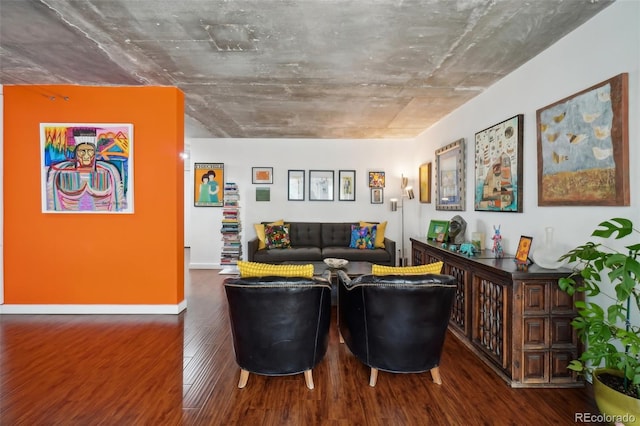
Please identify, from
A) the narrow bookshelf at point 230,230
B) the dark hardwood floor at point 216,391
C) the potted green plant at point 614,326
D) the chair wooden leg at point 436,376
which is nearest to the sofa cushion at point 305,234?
the narrow bookshelf at point 230,230

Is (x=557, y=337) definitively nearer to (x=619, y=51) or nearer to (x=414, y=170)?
(x=619, y=51)

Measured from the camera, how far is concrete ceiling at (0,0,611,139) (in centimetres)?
220

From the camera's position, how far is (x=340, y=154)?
Answer: 6445 mm

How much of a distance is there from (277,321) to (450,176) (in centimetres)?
339

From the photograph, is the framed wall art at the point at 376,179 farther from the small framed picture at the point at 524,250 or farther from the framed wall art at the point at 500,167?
the small framed picture at the point at 524,250

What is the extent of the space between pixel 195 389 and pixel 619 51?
3.70 meters

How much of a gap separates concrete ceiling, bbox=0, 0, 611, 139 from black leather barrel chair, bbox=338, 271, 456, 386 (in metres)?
1.87

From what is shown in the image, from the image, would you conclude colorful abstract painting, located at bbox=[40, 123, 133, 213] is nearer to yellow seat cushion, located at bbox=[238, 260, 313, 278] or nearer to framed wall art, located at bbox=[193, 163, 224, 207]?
yellow seat cushion, located at bbox=[238, 260, 313, 278]

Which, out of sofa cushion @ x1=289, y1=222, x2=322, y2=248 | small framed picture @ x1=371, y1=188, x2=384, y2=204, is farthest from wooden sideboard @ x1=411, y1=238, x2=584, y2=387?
small framed picture @ x1=371, y1=188, x2=384, y2=204

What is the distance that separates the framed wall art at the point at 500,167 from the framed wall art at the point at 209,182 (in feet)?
15.5

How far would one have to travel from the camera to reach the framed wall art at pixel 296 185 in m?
6.43

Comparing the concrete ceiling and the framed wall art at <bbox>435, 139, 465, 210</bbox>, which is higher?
the concrete ceiling

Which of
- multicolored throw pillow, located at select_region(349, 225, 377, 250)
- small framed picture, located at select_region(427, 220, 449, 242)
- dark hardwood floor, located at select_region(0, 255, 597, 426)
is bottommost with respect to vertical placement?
dark hardwood floor, located at select_region(0, 255, 597, 426)

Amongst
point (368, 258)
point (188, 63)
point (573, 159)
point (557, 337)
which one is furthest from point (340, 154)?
point (557, 337)
